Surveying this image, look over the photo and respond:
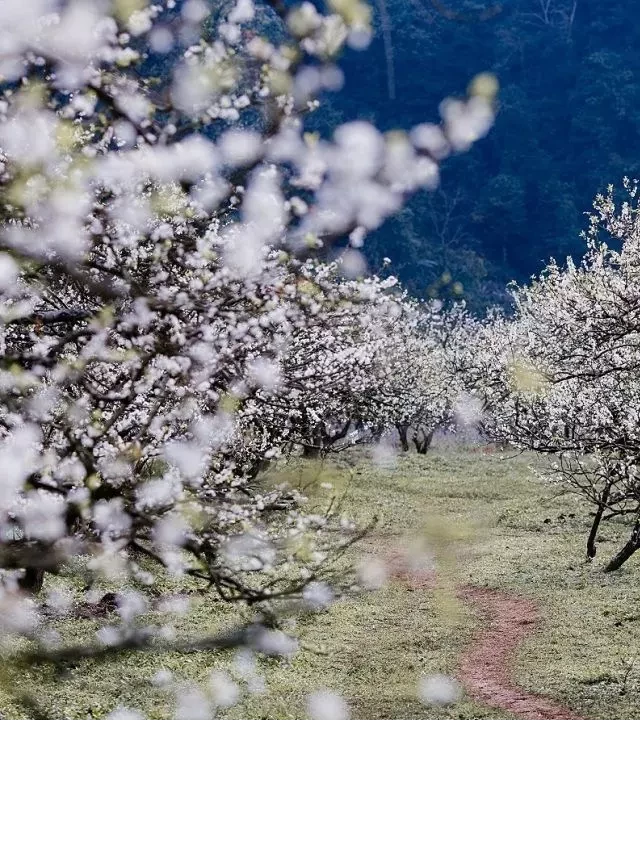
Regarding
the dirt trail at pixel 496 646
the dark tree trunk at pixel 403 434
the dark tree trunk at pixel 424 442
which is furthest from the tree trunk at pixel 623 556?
the dark tree trunk at pixel 403 434

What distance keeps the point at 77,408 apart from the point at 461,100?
1585 mm

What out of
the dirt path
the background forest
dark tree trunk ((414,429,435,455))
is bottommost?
the dirt path

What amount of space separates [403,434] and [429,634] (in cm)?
579

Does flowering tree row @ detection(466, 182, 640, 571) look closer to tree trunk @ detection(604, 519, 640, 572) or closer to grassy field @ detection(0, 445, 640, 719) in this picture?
tree trunk @ detection(604, 519, 640, 572)

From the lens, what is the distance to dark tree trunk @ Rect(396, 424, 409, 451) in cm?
1009

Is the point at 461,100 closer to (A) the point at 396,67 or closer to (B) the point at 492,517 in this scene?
(A) the point at 396,67

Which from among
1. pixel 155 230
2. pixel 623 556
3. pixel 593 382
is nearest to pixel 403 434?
pixel 593 382

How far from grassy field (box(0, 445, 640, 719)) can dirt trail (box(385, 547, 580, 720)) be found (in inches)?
2.4

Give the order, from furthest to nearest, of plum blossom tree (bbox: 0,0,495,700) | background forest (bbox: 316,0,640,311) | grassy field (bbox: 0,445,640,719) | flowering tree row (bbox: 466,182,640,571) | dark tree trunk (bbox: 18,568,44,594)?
flowering tree row (bbox: 466,182,640,571) → background forest (bbox: 316,0,640,311) → grassy field (bbox: 0,445,640,719) → dark tree trunk (bbox: 18,568,44,594) → plum blossom tree (bbox: 0,0,495,700)

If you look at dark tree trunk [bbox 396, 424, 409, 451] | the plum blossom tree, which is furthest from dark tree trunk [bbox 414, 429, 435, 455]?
the plum blossom tree

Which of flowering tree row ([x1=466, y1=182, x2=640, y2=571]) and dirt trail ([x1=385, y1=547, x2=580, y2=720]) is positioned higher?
flowering tree row ([x1=466, y1=182, x2=640, y2=571])

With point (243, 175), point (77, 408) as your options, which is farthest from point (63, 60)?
point (77, 408)

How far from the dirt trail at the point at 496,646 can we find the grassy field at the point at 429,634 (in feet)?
0.20

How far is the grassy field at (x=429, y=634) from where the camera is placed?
4148 millimetres
